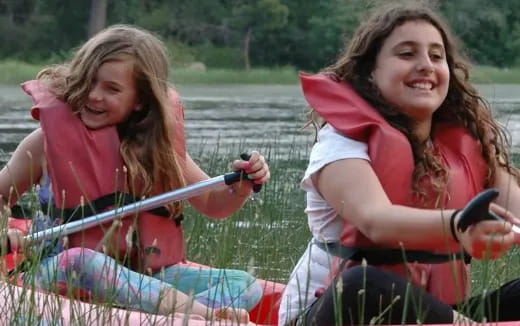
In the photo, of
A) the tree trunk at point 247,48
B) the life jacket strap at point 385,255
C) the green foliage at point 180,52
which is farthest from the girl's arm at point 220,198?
the tree trunk at point 247,48

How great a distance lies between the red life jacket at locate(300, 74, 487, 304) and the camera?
114 inches

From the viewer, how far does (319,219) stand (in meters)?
3.00

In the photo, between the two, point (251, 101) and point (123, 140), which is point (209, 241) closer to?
point (123, 140)

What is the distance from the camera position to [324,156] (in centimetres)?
288

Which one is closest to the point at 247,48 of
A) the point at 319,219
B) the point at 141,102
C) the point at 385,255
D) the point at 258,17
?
the point at 258,17

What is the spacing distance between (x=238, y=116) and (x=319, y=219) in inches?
534

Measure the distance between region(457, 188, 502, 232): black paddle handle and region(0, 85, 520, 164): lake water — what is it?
15.6ft

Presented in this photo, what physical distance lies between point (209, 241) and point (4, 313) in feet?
6.34

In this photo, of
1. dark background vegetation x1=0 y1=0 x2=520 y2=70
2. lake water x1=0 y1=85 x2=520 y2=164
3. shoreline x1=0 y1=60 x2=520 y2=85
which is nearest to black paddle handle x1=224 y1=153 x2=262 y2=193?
lake water x1=0 y1=85 x2=520 y2=164

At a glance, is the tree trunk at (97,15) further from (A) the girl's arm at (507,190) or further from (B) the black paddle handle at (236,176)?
(A) the girl's arm at (507,190)

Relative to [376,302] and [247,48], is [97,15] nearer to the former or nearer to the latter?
[247,48]

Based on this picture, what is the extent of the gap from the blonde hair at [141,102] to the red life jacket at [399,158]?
2.20 ft

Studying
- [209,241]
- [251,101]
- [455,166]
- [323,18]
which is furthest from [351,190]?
[323,18]

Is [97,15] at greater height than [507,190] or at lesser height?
lesser
